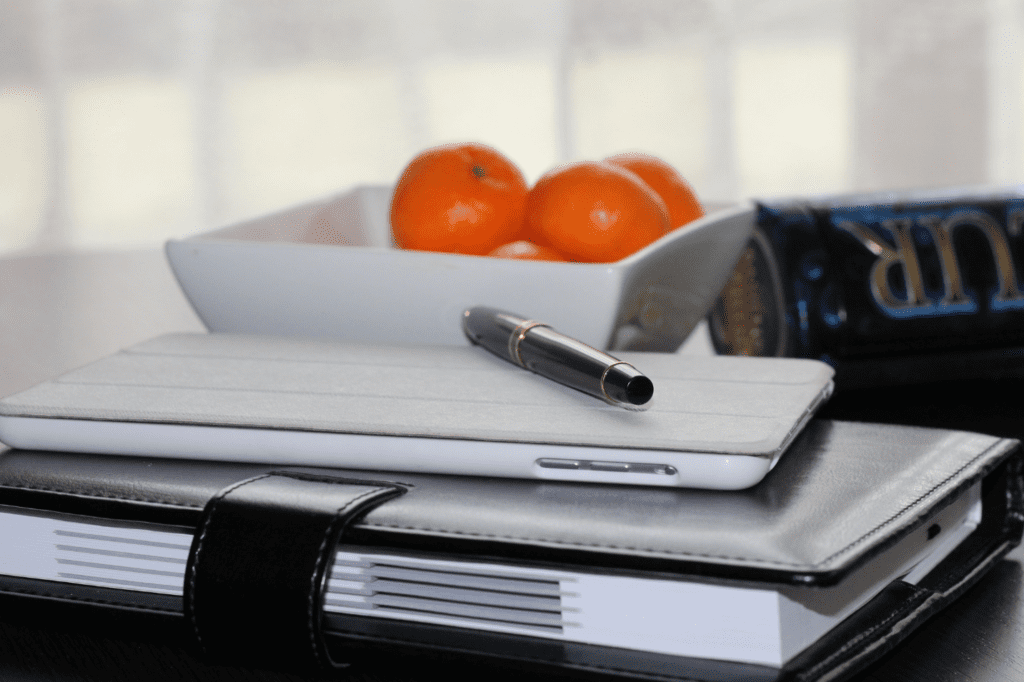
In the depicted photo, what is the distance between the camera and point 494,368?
508 millimetres

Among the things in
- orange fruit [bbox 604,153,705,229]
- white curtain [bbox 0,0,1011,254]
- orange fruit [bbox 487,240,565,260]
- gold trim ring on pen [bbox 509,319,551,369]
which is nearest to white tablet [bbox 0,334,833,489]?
gold trim ring on pen [bbox 509,319,551,369]

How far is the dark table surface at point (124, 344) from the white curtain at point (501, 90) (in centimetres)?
165

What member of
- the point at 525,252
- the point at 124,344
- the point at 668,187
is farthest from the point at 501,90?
the point at 525,252

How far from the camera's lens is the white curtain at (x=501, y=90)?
3006 millimetres

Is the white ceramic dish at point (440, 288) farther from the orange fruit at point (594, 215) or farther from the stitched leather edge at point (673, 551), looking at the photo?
the stitched leather edge at point (673, 551)

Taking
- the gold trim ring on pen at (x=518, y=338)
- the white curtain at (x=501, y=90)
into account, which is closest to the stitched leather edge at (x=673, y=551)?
the gold trim ring on pen at (x=518, y=338)

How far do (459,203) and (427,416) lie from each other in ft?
0.81

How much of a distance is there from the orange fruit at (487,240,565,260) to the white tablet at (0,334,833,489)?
107 mm

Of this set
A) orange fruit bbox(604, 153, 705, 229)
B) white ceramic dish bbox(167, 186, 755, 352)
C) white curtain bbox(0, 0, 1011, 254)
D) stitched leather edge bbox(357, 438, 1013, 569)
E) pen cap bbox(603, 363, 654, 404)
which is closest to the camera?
stitched leather edge bbox(357, 438, 1013, 569)

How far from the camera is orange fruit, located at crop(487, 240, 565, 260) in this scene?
2.06 feet

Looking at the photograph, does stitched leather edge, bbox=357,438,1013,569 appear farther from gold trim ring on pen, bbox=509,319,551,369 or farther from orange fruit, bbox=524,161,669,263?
orange fruit, bbox=524,161,669,263

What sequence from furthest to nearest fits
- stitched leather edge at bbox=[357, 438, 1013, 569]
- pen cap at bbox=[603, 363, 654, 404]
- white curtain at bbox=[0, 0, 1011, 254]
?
white curtain at bbox=[0, 0, 1011, 254] < pen cap at bbox=[603, 363, 654, 404] < stitched leather edge at bbox=[357, 438, 1013, 569]

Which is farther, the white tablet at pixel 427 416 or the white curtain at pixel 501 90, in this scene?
the white curtain at pixel 501 90

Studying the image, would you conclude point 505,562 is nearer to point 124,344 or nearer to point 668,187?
point 668,187
